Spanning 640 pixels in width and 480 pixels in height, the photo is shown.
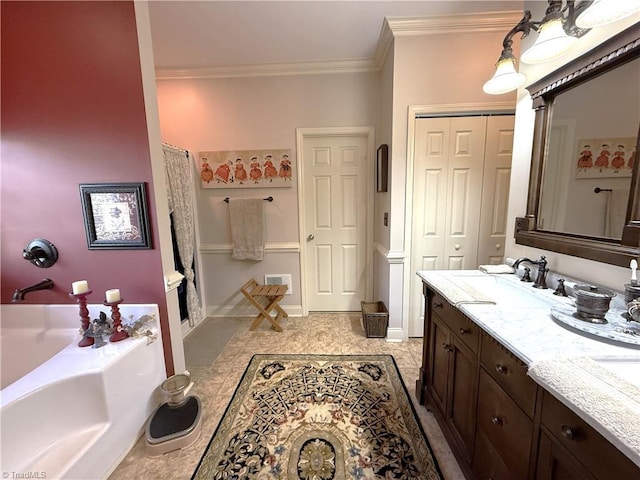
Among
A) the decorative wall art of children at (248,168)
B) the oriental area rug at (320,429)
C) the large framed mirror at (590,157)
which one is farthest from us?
the decorative wall art of children at (248,168)

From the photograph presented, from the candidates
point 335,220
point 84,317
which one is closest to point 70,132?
point 84,317

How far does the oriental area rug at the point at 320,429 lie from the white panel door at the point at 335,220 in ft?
3.46

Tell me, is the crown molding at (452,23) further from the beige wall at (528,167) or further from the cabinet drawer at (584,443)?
the cabinet drawer at (584,443)

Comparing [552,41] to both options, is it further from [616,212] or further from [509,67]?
[616,212]

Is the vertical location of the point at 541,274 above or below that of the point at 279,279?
above

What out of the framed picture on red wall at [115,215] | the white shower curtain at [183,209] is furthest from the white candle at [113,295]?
the white shower curtain at [183,209]

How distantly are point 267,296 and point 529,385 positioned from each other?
7.56 ft

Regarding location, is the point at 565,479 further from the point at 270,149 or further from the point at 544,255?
the point at 270,149

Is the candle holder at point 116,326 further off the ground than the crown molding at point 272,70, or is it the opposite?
the crown molding at point 272,70

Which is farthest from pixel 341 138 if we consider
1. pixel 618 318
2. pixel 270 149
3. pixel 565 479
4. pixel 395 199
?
pixel 565 479

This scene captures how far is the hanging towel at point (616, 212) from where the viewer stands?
100 cm

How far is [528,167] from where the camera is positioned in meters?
1.47

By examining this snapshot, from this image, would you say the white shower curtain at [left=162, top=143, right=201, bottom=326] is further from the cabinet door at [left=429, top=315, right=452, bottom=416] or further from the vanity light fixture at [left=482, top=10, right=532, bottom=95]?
the vanity light fixture at [left=482, top=10, right=532, bottom=95]

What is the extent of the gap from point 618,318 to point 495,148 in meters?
1.67
